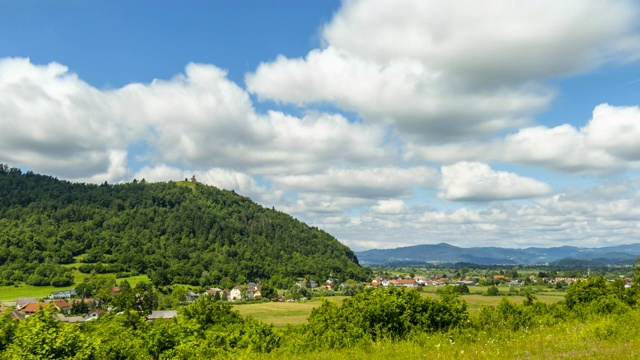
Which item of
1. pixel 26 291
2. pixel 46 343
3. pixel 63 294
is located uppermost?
pixel 46 343

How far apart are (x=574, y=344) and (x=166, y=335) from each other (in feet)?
44.4

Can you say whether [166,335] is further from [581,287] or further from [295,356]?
[581,287]

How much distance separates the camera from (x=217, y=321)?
88.2 feet

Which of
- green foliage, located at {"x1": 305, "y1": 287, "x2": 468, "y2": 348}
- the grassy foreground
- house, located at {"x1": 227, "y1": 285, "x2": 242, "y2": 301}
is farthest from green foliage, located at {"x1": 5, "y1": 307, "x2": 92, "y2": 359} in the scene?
house, located at {"x1": 227, "y1": 285, "x2": 242, "y2": 301}

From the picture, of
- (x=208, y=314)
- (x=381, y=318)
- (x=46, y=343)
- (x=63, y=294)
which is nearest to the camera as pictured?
(x=46, y=343)

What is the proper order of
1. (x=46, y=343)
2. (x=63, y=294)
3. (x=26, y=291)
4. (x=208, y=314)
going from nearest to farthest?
1. (x=46, y=343)
2. (x=208, y=314)
3. (x=63, y=294)
4. (x=26, y=291)

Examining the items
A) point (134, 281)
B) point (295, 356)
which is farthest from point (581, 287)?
point (134, 281)

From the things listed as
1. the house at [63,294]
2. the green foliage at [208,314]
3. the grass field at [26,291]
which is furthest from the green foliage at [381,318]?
the house at [63,294]

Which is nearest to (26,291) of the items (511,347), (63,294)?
(63,294)

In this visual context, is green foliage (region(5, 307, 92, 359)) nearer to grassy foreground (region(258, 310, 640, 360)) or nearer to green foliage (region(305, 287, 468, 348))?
grassy foreground (region(258, 310, 640, 360))

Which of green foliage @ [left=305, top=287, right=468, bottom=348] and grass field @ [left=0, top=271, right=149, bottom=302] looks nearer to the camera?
green foliage @ [left=305, top=287, right=468, bottom=348]

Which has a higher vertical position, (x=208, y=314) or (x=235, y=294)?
(x=208, y=314)

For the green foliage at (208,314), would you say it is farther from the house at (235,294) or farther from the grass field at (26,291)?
the house at (235,294)

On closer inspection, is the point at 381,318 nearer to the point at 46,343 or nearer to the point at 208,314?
the point at 46,343
